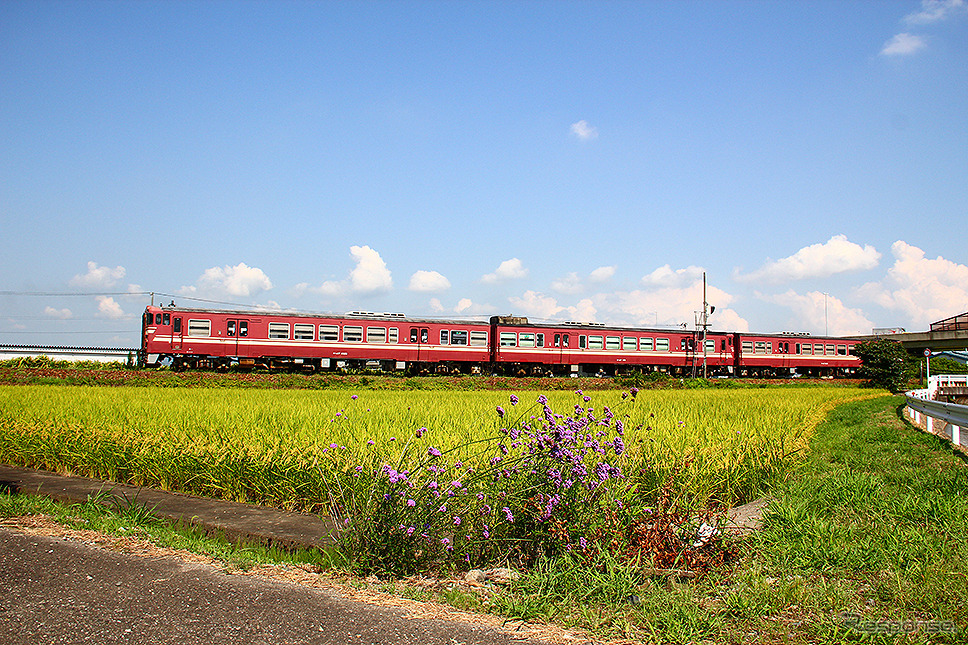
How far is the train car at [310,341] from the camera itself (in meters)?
27.3

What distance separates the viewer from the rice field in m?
3.67

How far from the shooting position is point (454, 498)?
12.3 feet

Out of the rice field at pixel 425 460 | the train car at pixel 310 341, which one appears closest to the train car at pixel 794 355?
the train car at pixel 310 341

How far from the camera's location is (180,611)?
9.55 feet

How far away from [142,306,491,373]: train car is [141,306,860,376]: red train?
0.14ft

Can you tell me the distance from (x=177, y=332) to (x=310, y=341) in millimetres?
5393

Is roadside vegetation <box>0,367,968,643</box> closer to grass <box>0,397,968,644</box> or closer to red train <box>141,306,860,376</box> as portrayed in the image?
grass <box>0,397,968,644</box>

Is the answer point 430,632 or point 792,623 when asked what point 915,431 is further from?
point 430,632

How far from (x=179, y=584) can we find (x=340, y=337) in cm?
2707

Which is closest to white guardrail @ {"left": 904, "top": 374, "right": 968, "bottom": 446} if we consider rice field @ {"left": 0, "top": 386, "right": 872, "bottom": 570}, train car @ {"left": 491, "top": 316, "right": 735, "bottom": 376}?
rice field @ {"left": 0, "top": 386, "right": 872, "bottom": 570}

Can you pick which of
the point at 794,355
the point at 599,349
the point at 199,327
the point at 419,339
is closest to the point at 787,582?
the point at 199,327

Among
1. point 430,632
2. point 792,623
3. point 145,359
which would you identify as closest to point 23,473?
point 430,632

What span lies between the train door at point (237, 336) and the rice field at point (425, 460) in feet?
59.4

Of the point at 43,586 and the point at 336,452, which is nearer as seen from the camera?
the point at 43,586
